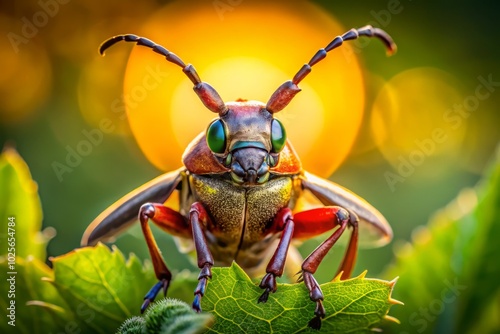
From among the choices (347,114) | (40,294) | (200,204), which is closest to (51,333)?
(40,294)

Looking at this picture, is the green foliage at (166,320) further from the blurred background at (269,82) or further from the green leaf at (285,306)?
the blurred background at (269,82)

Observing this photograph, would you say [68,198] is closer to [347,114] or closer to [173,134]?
[173,134]

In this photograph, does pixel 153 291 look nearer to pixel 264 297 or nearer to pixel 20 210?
pixel 264 297

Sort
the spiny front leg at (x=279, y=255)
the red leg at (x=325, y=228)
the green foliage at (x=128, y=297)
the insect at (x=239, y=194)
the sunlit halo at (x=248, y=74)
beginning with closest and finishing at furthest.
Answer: the green foliage at (x=128, y=297), the spiny front leg at (x=279, y=255), the red leg at (x=325, y=228), the insect at (x=239, y=194), the sunlit halo at (x=248, y=74)

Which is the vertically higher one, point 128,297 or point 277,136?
point 277,136

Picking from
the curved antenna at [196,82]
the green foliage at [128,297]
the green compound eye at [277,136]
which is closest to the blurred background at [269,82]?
the curved antenna at [196,82]

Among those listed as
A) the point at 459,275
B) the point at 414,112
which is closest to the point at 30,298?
the point at 459,275

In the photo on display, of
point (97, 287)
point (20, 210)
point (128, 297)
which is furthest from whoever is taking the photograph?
point (20, 210)
